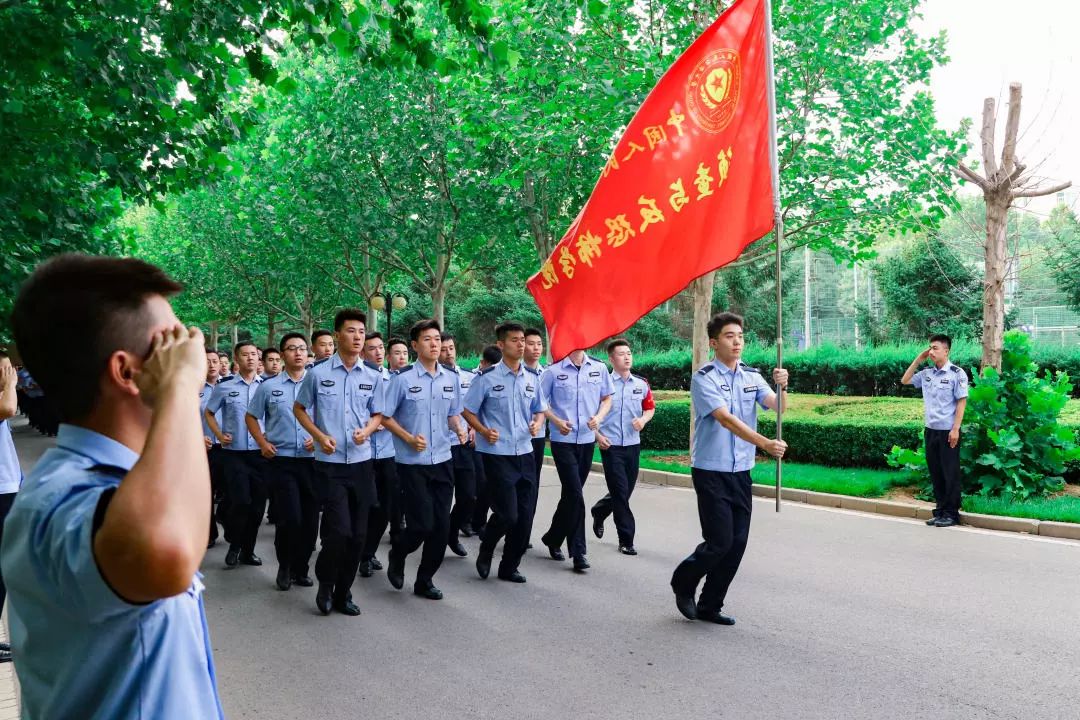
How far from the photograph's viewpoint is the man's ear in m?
1.49

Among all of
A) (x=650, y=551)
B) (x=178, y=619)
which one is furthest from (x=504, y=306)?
(x=178, y=619)

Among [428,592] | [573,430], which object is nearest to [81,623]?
[428,592]

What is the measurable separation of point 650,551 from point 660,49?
8231mm

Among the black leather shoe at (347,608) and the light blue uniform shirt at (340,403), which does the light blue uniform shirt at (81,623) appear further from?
the light blue uniform shirt at (340,403)

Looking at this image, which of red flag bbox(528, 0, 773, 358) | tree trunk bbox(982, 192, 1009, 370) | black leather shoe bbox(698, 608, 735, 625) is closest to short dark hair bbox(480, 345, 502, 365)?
red flag bbox(528, 0, 773, 358)

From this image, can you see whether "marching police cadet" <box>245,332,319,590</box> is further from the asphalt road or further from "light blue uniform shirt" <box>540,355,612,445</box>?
"light blue uniform shirt" <box>540,355,612,445</box>

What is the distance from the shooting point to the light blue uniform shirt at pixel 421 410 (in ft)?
23.6

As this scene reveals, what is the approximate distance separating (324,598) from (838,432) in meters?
8.90

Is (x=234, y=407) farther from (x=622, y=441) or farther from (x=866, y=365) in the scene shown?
(x=866, y=365)

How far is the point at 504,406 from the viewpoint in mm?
7777

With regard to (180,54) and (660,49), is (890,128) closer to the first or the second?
(660,49)

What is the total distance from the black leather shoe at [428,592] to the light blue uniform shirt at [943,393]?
17.9 ft

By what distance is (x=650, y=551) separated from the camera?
8.44 m

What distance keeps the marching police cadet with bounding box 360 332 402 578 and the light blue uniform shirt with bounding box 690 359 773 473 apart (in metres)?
2.72
